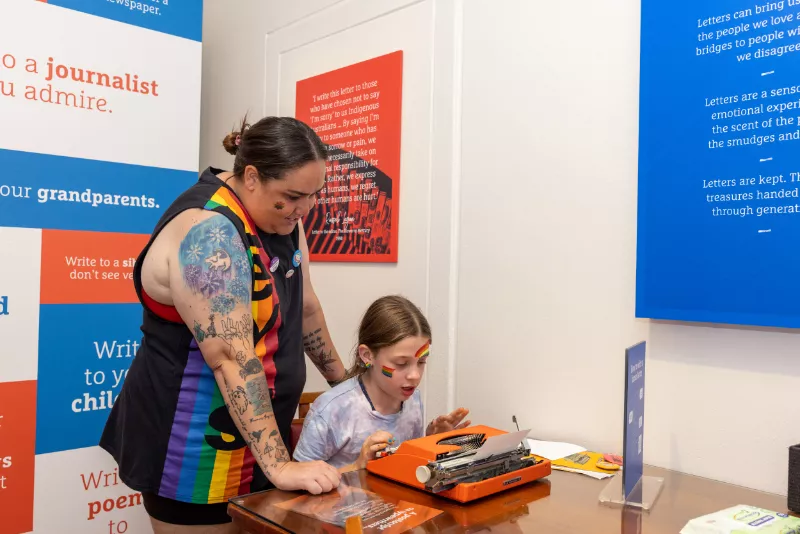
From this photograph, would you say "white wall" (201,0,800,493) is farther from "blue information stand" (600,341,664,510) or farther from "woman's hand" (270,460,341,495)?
"woman's hand" (270,460,341,495)

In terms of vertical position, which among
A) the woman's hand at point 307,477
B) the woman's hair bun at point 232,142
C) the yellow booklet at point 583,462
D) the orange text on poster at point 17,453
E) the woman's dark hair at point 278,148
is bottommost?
the orange text on poster at point 17,453

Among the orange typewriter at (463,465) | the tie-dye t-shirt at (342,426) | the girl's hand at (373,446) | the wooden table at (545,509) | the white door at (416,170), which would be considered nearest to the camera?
the wooden table at (545,509)

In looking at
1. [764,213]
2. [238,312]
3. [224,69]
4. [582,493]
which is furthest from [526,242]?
[224,69]

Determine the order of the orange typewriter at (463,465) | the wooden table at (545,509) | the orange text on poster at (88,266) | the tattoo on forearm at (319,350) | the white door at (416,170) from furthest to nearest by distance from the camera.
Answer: the orange text on poster at (88,266) < the white door at (416,170) < the tattoo on forearm at (319,350) < the orange typewriter at (463,465) < the wooden table at (545,509)

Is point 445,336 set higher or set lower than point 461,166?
lower

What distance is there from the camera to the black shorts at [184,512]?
1.61m

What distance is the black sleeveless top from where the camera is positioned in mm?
1582

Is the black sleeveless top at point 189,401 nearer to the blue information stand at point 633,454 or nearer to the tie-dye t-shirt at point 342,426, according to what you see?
the tie-dye t-shirt at point 342,426

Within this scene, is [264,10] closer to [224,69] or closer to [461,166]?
[224,69]

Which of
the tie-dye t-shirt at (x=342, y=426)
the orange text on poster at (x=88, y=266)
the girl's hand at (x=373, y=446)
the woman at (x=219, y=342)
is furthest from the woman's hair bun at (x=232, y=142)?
the orange text on poster at (x=88, y=266)

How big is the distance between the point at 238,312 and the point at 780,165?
1237 mm

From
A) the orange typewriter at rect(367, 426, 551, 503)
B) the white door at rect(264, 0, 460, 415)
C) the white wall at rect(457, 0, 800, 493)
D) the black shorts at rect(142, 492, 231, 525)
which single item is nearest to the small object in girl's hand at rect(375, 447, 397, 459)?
the orange typewriter at rect(367, 426, 551, 503)

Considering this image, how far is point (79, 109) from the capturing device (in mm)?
2586

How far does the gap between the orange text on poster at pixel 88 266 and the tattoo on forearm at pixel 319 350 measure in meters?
1.04
